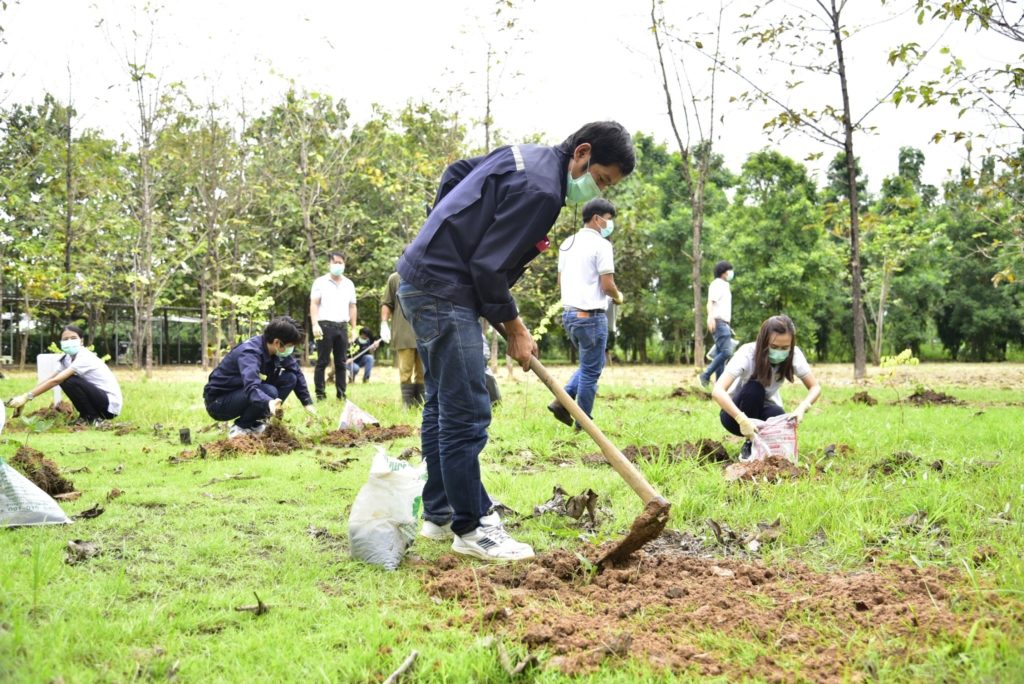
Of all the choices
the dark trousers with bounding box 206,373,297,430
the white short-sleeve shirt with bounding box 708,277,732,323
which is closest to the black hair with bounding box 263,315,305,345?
the dark trousers with bounding box 206,373,297,430

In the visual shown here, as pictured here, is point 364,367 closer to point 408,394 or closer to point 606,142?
point 408,394

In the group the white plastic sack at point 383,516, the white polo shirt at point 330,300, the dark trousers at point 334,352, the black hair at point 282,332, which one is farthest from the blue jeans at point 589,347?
the white polo shirt at point 330,300

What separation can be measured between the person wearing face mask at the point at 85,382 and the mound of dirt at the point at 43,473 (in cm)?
297

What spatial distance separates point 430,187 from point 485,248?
52.2 feet

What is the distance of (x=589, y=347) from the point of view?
6316mm

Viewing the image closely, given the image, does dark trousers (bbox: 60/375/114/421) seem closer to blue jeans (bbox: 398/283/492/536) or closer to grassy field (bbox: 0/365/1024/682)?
grassy field (bbox: 0/365/1024/682)

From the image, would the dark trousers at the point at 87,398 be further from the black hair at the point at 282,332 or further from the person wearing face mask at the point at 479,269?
the person wearing face mask at the point at 479,269

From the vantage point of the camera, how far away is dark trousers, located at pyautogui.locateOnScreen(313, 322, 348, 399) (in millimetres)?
9391

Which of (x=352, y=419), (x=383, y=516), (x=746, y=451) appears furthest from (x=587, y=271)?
(x=383, y=516)

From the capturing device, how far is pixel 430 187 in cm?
1844

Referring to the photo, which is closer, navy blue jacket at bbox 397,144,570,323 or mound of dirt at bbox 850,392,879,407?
navy blue jacket at bbox 397,144,570,323

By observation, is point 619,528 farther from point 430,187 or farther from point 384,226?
point 384,226

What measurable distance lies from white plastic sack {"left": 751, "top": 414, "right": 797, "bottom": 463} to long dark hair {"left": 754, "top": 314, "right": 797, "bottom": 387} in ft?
1.37

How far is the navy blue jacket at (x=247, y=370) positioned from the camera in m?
6.27
